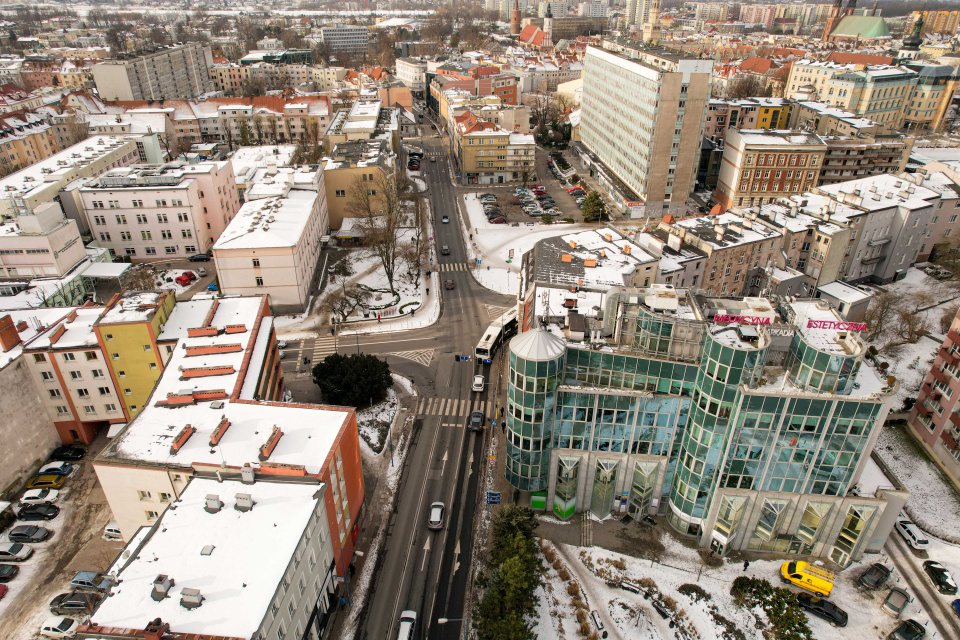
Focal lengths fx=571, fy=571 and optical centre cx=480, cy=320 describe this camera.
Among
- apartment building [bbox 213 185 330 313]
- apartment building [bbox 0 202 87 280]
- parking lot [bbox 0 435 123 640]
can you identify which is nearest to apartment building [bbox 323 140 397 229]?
apartment building [bbox 213 185 330 313]

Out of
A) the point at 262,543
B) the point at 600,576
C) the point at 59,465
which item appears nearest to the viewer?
the point at 262,543

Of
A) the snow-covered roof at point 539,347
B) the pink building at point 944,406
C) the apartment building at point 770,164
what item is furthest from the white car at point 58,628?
the apartment building at point 770,164

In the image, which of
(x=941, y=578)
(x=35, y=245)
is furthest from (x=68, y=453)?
(x=941, y=578)

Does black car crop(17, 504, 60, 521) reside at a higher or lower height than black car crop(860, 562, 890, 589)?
higher

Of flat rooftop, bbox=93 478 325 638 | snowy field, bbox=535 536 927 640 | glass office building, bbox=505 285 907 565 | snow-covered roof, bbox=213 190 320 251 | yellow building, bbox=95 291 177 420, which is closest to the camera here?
flat rooftop, bbox=93 478 325 638

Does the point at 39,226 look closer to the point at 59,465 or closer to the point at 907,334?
the point at 59,465

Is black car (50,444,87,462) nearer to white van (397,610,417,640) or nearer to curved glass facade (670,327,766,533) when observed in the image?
white van (397,610,417,640)

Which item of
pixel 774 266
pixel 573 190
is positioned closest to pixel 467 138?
pixel 573 190
